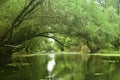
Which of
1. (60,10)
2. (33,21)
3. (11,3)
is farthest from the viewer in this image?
(33,21)

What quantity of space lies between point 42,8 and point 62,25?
121 inches

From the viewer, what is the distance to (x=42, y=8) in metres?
21.1

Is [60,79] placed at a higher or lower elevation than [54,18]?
lower

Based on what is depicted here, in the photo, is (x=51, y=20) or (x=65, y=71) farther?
(x=51, y=20)

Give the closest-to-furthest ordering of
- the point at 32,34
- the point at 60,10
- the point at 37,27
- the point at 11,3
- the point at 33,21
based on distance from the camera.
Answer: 1. the point at 11,3
2. the point at 60,10
3. the point at 33,21
4. the point at 37,27
5. the point at 32,34

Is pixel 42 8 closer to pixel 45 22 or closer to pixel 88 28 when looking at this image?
pixel 45 22

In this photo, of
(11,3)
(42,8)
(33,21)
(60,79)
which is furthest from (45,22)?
(60,79)

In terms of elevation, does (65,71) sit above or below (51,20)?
below

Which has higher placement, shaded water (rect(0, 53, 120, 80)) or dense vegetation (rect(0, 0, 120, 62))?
dense vegetation (rect(0, 0, 120, 62))

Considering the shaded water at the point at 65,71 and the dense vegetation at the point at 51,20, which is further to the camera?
the dense vegetation at the point at 51,20

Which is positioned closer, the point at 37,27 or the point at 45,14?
the point at 45,14

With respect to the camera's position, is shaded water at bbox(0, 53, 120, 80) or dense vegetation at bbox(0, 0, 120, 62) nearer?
shaded water at bbox(0, 53, 120, 80)

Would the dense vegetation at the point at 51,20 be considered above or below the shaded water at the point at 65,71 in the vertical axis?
above

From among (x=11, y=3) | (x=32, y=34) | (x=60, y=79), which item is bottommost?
(x=60, y=79)
